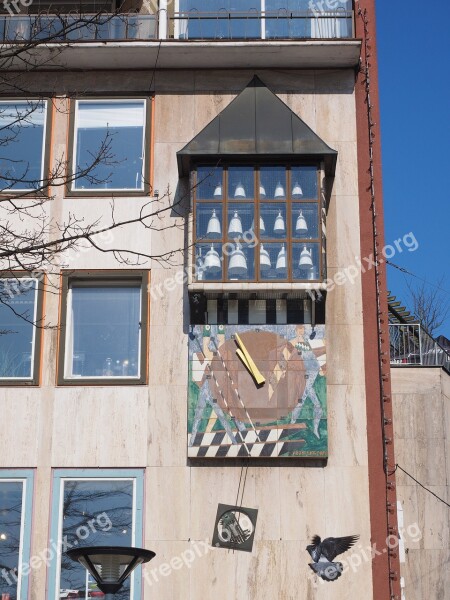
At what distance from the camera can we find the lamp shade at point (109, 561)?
13672mm

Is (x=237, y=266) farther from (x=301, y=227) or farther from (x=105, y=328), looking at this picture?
(x=105, y=328)

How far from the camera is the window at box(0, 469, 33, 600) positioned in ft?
58.9

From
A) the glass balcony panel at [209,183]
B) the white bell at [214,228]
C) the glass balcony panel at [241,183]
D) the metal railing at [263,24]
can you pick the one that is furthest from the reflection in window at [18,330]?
the metal railing at [263,24]

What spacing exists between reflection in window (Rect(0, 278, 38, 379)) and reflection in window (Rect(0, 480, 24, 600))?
74.6 inches

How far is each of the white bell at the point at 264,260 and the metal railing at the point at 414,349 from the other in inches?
248

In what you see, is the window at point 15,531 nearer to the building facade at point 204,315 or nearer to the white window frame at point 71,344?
the building facade at point 204,315

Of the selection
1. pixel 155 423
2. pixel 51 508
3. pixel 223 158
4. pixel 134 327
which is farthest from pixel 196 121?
pixel 51 508

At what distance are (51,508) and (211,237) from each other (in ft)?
16.8

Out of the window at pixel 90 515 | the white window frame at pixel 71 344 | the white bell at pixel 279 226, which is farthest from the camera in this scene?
the white bell at pixel 279 226

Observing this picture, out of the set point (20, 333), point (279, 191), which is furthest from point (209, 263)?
point (20, 333)

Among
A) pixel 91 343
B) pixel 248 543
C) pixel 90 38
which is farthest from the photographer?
pixel 90 38

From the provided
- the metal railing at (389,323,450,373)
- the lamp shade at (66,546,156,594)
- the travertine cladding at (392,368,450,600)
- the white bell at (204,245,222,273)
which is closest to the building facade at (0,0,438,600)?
the white bell at (204,245,222,273)

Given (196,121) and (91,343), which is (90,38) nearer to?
(196,121)

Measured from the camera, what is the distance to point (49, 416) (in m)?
18.8
